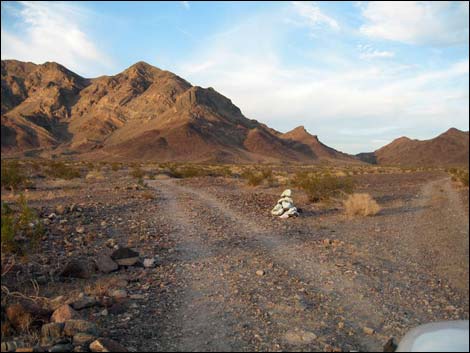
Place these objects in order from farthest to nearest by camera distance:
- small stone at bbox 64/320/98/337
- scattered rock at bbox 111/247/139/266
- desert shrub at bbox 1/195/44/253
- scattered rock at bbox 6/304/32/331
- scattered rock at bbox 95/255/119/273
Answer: scattered rock at bbox 111/247/139/266 < scattered rock at bbox 95/255/119/273 < desert shrub at bbox 1/195/44/253 < scattered rock at bbox 6/304/32/331 < small stone at bbox 64/320/98/337

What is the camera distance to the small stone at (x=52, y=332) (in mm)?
4457

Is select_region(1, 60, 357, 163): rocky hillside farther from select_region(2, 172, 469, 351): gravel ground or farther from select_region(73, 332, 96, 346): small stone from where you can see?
select_region(73, 332, 96, 346): small stone

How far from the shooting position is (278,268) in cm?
794

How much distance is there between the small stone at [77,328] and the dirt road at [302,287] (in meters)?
0.54

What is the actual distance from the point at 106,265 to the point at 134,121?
136260 millimetres

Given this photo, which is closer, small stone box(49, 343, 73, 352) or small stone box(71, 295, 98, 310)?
small stone box(49, 343, 73, 352)

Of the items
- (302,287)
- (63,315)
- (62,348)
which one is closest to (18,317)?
(63,315)

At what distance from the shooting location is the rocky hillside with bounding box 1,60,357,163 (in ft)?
378

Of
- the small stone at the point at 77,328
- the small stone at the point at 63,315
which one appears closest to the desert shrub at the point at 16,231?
the small stone at the point at 63,315

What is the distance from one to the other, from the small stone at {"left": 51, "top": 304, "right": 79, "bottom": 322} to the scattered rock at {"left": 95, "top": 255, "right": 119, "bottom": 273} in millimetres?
2473

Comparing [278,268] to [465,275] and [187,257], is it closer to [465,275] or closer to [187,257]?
[187,257]

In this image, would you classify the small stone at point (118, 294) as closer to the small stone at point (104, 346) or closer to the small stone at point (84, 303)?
the small stone at point (84, 303)

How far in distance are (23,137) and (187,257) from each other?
421ft

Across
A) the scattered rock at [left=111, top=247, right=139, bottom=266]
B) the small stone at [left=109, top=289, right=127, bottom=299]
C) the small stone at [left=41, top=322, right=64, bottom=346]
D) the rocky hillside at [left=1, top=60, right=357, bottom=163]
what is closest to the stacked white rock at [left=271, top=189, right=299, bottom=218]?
the scattered rock at [left=111, top=247, right=139, bottom=266]
